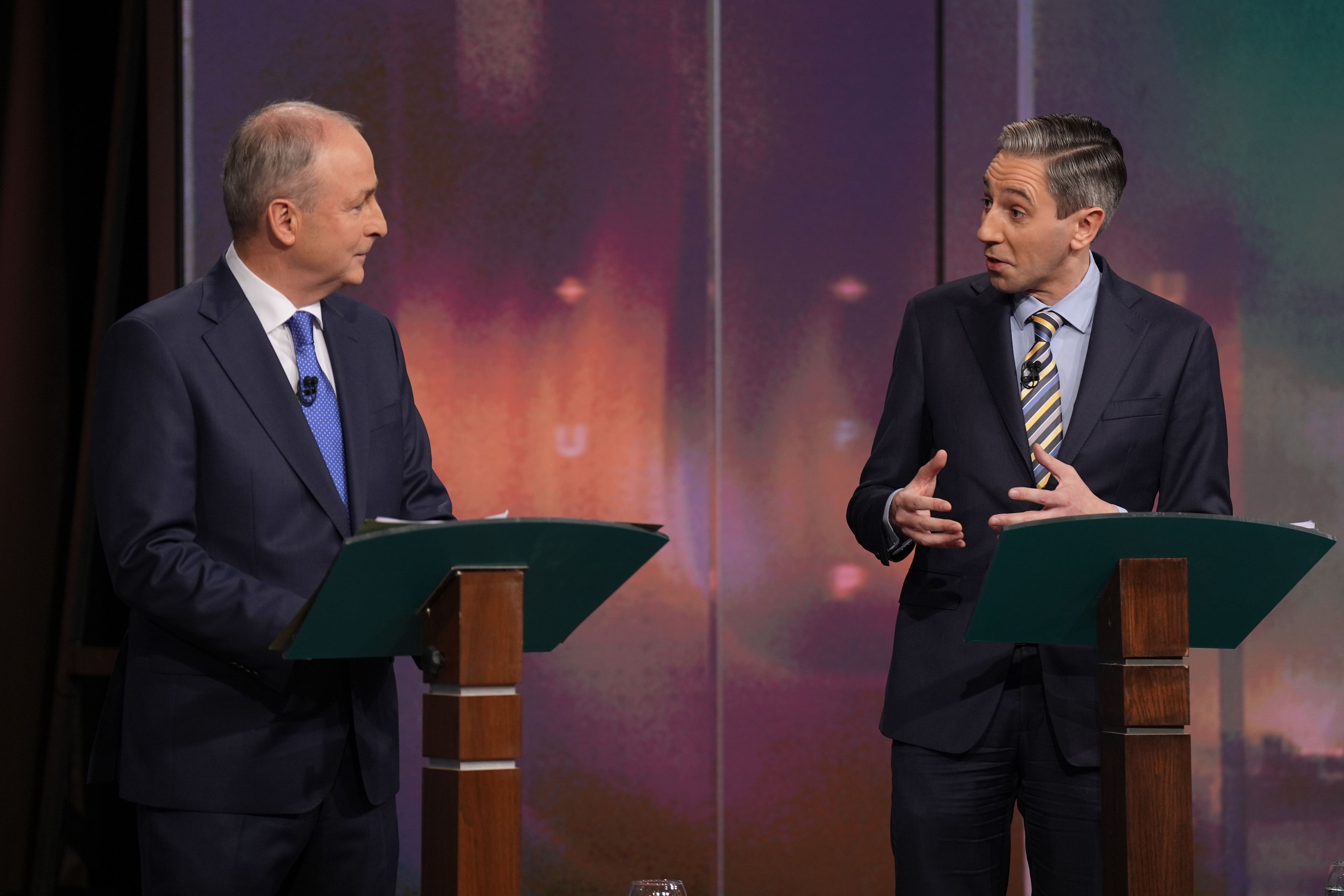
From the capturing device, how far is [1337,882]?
8.32 ft

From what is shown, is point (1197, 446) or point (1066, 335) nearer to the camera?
point (1197, 446)

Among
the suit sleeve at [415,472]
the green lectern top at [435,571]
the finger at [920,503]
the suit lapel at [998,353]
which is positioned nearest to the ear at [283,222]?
the suit sleeve at [415,472]

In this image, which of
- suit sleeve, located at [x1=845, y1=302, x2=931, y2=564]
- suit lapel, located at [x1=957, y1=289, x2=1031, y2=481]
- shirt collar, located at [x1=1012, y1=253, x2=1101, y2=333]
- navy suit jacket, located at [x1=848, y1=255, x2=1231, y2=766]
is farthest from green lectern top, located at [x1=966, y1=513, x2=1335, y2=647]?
shirt collar, located at [x1=1012, y1=253, x2=1101, y2=333]

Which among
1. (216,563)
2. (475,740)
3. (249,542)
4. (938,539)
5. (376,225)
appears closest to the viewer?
(475,740)

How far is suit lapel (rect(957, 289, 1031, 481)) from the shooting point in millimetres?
2387

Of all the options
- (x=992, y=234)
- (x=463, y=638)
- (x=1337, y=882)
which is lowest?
(x=1337, y=882)

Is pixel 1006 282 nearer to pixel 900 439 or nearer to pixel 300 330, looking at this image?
pixel 900 439

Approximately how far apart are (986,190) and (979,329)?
0.29m

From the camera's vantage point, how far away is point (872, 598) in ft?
13.5

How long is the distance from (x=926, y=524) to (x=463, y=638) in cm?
88

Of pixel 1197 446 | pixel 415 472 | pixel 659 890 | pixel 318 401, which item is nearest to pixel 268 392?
pixel 318 401

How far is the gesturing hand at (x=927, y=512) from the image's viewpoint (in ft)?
7.14

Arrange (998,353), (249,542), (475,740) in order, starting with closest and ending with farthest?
(475,740) < (249,542) < (998,353)

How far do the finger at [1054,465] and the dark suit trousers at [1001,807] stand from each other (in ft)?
1.27
